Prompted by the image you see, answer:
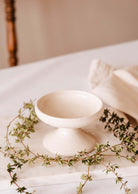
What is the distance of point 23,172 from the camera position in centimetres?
61

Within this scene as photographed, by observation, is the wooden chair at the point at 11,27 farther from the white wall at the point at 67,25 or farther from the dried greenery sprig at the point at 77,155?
the dried greenery sprig at the point at 77,155

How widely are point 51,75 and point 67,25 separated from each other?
1.32 metres

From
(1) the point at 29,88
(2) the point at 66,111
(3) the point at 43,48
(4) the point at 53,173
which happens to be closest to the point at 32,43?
(3) the point at 43,48

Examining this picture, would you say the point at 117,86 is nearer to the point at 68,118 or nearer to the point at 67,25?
the point at 68,118

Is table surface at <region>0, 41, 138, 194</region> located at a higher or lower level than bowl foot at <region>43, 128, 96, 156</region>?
lower

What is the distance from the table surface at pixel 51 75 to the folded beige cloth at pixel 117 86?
0.05 metres

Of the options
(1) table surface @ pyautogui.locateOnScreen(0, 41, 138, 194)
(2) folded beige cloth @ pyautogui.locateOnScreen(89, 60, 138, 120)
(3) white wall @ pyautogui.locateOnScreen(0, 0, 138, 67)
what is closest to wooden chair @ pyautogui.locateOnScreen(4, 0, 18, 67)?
(3) white wall @ pyautogui.locateOnScreen(0, 0, 138, 67)

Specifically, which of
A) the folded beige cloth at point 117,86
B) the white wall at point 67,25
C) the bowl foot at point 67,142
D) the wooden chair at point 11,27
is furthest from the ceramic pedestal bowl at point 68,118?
the white wall at point 67,25

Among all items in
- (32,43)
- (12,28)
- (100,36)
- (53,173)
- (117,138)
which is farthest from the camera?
(100,36)

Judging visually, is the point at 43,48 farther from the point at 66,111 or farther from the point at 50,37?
the point at 66,111

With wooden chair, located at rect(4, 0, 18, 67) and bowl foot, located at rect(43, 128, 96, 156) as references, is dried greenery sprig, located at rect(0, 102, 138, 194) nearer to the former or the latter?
bowl foot, located at rect(43, 128, 96, 156)

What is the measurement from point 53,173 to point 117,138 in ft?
0.65

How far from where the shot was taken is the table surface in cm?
99

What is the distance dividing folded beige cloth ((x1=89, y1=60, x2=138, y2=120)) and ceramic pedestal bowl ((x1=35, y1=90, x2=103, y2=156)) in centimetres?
17
